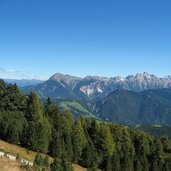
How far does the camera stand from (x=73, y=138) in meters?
91.9

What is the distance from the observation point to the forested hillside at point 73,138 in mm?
82500

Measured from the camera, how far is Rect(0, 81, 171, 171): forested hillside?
82.5 metres

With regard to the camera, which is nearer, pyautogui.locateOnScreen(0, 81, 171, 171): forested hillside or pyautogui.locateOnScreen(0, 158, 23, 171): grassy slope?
pyautogui.locateOnScreen(0, 158, 23, 171): grassy slope

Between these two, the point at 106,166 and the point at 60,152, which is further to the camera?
the point at 106,166

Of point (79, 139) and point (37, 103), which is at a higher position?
point (37, 103)

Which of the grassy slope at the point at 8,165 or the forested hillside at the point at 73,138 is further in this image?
the forested hillside at the point at 73,138

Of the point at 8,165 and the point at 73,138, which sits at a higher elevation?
→ the point at 8,165

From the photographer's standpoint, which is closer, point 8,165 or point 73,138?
point 8,165

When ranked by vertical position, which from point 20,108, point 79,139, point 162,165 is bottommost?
point 162,165

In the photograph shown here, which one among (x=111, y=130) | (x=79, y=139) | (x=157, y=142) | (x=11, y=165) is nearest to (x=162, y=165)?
(x=157, y=142)

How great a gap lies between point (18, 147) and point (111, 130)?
132ft

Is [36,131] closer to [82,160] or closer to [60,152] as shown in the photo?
[60,152]

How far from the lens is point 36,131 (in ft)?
271

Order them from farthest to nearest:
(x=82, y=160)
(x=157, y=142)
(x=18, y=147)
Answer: (x=157, y=142) → (x=82, y=160) → (x=18, y=147)
